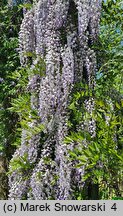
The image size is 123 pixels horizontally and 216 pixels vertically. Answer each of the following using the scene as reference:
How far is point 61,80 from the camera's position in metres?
4.67

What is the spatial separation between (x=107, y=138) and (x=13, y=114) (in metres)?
5.63

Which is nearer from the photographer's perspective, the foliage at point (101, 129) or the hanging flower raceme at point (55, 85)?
the foliage at point (101, 129)

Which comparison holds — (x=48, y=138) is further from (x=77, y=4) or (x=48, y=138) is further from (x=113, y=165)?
(x=77, y=4)

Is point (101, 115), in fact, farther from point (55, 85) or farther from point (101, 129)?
point (55, 85)

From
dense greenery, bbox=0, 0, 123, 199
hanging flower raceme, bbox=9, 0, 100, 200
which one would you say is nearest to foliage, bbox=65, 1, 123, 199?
dense greenery, bbox=0, 0, 123, 199

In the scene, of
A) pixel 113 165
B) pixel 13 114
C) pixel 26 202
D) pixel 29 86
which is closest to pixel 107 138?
pixel 113 165

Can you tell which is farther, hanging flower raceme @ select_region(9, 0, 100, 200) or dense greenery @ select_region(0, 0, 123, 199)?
hanging flower raceme @ select_region(9, 0, 100, 200)

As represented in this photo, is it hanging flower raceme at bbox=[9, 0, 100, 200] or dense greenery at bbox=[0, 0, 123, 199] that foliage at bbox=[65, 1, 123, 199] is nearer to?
dense greenery at bbox=[0, 0, 123, 199]

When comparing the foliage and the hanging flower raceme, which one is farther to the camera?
the hanging flower raceme

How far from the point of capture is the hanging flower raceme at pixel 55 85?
4.61 m

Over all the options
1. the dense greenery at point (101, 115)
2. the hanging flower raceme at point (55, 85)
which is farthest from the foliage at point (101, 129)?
the hanging flower raceme at point (55, 85)

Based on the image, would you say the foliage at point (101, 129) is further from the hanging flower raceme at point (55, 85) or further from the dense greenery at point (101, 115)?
the hanging flower raceme at point (55, 85)

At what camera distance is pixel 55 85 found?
4.70 m

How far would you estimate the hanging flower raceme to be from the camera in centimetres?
461
